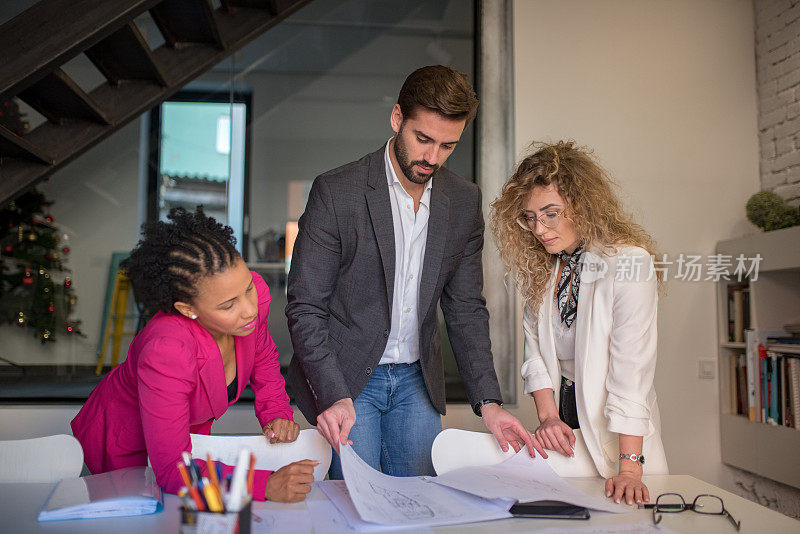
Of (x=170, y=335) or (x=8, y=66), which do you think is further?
(x=8, y=66)

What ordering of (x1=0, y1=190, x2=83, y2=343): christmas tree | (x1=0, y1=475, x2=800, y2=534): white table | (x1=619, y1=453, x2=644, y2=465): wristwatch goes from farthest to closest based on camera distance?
(x1=0, y1=190, x2=83, y2=343): christmas tree < (x1=619, y1=453, x2=644, y2=465): wristwatch < (x1=0, y1=475, x2=800, y2=534): white table

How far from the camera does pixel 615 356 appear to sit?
1.58m

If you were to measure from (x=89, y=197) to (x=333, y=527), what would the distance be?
3.06m

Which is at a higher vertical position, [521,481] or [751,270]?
[751,270]

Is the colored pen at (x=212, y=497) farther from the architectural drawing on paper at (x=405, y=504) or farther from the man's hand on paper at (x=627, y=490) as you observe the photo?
the man's hand on paper at (x=627, y=490)

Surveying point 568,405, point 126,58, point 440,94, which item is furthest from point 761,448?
point 126,58

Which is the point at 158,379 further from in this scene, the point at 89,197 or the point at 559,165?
the point at 89,197

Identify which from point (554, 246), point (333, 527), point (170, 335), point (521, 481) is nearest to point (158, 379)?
point (170, 335)

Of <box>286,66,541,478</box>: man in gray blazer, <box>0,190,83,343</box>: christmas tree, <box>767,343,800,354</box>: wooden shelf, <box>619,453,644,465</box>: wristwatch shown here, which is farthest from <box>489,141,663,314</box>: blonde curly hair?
<box>0,190,83,343</box>: christmas tree

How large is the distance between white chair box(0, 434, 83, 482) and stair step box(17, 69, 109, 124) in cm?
135

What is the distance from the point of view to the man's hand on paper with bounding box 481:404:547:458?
5.04ft

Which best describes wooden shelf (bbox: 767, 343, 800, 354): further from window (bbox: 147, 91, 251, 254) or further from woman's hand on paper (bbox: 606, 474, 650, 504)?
window (bbox: 147, 91, 251, 254)

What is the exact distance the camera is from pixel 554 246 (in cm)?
177

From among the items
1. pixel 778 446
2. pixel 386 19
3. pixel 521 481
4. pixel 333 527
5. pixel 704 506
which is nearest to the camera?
pixel 333 527
